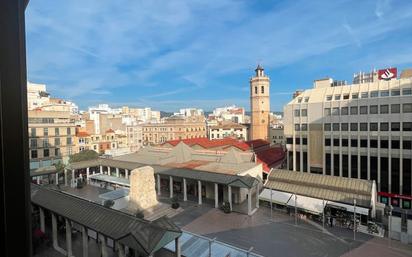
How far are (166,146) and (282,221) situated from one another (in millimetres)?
18477

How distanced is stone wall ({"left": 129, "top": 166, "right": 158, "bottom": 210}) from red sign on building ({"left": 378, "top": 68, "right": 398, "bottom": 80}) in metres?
22.1

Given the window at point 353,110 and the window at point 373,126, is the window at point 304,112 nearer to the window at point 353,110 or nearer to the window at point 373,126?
the window at point 353,110

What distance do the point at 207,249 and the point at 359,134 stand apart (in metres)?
17.9

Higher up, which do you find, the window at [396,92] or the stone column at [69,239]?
the window at [396,92]

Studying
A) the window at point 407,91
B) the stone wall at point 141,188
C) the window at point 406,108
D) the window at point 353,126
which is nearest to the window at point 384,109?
the window at point 406,108

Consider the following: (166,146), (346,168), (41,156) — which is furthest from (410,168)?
(41,156)

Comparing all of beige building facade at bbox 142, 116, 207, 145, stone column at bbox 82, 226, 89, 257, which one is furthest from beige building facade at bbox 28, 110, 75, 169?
beige building facade at bbox 142, 116, 207, 145

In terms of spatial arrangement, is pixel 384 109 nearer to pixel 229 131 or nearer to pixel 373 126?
pixel 373 126

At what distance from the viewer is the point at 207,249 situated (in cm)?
936

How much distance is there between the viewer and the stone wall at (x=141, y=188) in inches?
633

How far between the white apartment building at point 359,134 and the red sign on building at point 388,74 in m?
1.76

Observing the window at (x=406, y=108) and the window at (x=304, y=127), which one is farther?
the window at (x=304, y=127)

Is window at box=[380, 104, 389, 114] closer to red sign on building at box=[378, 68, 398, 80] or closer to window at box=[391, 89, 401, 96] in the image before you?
window at box=[391, 89, 401, 96]

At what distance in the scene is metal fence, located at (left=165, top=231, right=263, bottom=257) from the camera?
29.0ft
